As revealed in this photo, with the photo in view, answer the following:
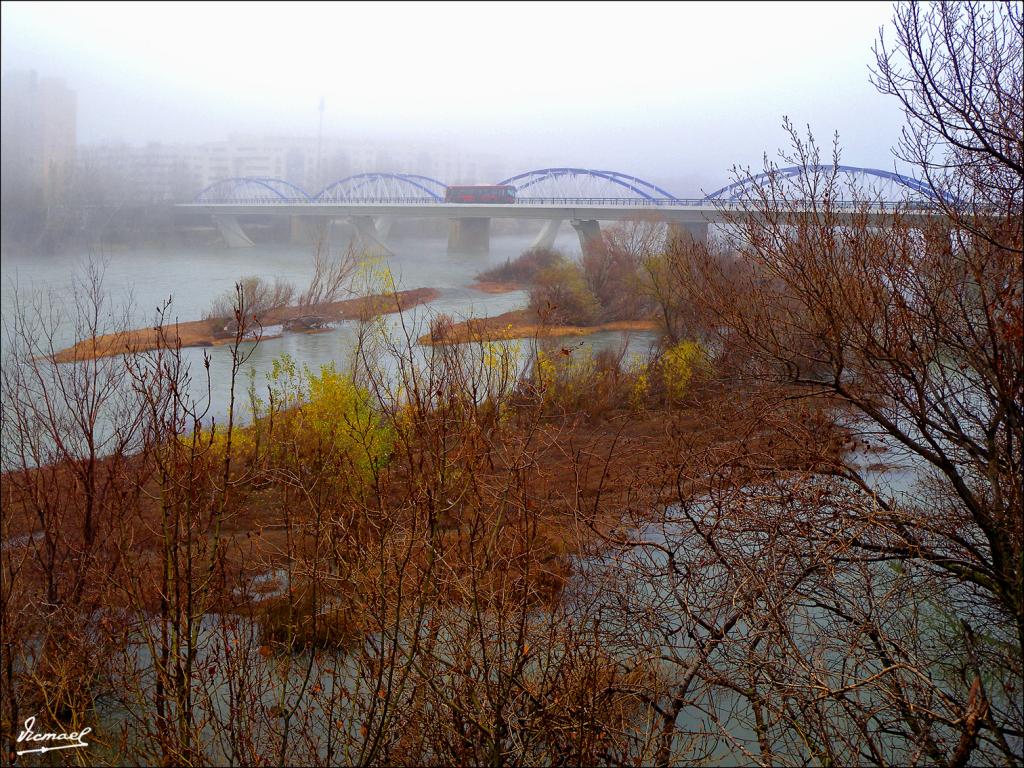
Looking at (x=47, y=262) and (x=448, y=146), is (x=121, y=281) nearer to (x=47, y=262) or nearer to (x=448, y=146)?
(x=47, y=262)

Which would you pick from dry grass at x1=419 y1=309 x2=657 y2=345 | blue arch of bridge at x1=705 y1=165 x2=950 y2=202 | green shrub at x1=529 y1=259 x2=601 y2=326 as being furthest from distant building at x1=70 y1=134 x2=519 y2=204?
blue arch of bridge at x1=705 y1=165 x2=950 y2=202

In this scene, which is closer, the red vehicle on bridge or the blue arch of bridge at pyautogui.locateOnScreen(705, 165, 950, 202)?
the blue arch of bridge at pyautogui.locateOnScreen(705, 165, 950, 202)

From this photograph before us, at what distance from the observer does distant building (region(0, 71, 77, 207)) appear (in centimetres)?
775

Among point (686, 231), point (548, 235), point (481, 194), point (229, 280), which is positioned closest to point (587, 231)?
point (548, 235)

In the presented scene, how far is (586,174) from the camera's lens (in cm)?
810

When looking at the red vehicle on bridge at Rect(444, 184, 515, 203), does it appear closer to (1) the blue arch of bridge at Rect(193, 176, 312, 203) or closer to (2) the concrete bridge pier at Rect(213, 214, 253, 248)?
(1) the blue arch of bridge at Rect(193, 176, 312, 203)

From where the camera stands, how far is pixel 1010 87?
3.27 metres

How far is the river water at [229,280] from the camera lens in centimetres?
598

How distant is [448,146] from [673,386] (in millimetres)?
4433

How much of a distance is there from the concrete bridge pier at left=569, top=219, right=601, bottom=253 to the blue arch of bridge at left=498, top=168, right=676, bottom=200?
1.60 feet

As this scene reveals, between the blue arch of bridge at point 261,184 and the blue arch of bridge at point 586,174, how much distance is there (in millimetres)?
1946

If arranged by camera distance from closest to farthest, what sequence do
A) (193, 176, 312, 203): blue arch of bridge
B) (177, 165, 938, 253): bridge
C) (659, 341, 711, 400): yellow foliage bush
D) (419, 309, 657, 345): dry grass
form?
(419, 309, 657, 345): dry grass, (659, 341, 711, 400): yellow foliage bush, (177, 165, 938, 253): bridge, (193, 176, 312, 203): blue arch of bridge

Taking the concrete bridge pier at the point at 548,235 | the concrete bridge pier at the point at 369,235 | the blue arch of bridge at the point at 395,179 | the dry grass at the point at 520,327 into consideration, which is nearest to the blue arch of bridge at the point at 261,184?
the blue arch of bridge at the point at 395,179

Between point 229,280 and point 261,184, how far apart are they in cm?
187
